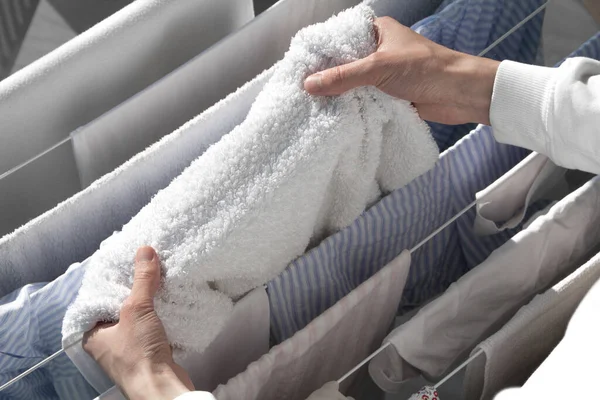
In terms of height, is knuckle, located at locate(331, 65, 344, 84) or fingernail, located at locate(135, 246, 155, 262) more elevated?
knuckle, located at locate(331, 65, 344, 84)

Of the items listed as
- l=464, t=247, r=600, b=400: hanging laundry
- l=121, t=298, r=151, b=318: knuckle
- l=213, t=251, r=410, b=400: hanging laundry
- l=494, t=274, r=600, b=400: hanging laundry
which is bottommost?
l=464, t=247, r=600, b=400: hanging laundry

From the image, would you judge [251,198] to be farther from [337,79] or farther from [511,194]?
[511,194]

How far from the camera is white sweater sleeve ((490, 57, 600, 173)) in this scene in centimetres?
71

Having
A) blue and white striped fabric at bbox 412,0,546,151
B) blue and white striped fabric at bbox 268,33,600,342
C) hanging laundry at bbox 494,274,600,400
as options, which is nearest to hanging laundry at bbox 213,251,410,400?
blue and white striped fabric at bbox 268,33,600,342

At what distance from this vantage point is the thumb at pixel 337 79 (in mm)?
649

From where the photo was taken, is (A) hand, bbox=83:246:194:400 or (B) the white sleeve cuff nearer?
(A) hand, bbox=83:246:194:400

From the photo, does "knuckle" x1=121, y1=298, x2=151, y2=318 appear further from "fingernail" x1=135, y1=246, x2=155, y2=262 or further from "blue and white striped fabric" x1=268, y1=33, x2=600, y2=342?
"blue and white striped fabric" x1=268, y1=33, x2=600, y2=342

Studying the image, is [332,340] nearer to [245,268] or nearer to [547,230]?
[245,268]

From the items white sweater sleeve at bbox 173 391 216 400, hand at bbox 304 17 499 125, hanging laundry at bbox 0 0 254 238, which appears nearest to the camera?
white sweater sleeve at bbox 173 391 216 400

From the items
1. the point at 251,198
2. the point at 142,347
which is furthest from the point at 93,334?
the point at 251,198

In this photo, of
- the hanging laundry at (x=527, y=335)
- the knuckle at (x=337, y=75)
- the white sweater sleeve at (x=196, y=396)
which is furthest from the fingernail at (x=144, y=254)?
the hanging laundry at (x=527, y=335)

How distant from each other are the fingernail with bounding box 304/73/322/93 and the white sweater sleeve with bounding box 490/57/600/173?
0.21m

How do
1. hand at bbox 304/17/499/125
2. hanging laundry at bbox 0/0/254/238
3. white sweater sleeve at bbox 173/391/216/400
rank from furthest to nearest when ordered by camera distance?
hanging laundry at bbox 0/0/254/238
hand at bbox 304/17/499/125
white sweater sleeve at bbox 173/391/216/400

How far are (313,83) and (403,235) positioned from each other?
0.82 feet
